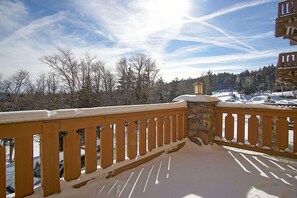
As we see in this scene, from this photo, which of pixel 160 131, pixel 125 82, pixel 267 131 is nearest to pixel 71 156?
pixel 160 131

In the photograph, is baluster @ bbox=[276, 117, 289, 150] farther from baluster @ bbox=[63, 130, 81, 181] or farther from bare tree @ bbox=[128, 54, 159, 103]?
bare tree @ bbox=[128, 54, 159, 103]

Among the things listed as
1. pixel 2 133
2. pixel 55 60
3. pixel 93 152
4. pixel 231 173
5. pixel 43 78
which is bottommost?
pixel 231 173

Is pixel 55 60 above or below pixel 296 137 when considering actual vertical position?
above

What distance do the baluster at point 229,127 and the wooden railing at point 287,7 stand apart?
3792 mm

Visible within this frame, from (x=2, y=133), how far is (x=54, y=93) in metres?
23.0

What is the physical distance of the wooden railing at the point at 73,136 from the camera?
1528 mm

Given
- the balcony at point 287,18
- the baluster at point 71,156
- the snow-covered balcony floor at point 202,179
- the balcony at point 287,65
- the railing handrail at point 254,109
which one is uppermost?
the balcony at point 287,18

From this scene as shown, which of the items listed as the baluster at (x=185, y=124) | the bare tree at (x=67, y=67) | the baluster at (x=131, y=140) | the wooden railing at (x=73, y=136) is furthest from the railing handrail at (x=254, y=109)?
the bare tree at (x=67, y=67)

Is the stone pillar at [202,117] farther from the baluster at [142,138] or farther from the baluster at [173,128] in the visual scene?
the baluster at [142,138]

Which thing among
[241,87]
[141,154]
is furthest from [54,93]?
[241,87]

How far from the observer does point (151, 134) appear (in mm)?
2779

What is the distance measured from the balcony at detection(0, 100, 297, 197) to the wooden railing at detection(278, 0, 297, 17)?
368cm

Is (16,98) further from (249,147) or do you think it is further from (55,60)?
(249,147)

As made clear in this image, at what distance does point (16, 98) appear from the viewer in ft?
63.5
